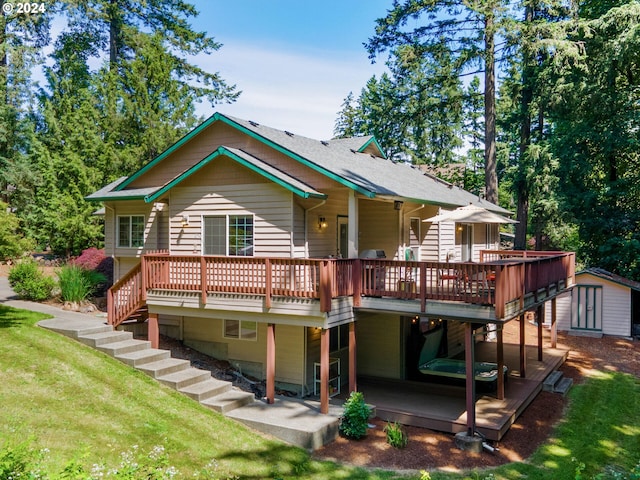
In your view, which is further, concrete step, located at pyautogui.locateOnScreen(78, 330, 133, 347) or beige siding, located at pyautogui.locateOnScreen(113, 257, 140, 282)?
beige siding, located at pyautogui.locateOnScreen(113, 257, 140, 282)

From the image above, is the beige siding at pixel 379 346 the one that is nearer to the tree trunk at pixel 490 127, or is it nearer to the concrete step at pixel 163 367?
the concrete step at pixel 163 367

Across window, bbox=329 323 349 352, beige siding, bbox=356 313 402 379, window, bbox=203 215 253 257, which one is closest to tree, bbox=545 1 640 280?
beige siding, bbox=356 313 402 379

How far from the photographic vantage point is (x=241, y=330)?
1454cm

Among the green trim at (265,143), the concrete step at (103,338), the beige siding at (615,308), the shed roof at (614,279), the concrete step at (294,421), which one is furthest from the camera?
the beige siding at (615,308)

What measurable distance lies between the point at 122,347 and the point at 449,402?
27.2 ft

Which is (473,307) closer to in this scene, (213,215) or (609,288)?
(213,215)

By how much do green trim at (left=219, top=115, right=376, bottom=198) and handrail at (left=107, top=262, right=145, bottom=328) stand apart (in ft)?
15.7

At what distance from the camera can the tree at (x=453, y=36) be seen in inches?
973

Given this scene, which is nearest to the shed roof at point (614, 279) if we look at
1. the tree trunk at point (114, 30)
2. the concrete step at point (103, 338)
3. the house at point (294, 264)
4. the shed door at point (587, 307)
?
the shed door at point (587, 307)

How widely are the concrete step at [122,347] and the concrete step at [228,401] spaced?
2.72 metres

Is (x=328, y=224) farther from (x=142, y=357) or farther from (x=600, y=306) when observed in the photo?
(x=600, y=306)

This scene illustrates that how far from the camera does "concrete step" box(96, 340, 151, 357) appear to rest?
12352mm

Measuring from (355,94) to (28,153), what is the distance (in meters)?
28.1

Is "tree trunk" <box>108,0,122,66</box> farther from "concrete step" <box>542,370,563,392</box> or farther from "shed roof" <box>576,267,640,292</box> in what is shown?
"concrete step" <box>542,370,563,392</box>
